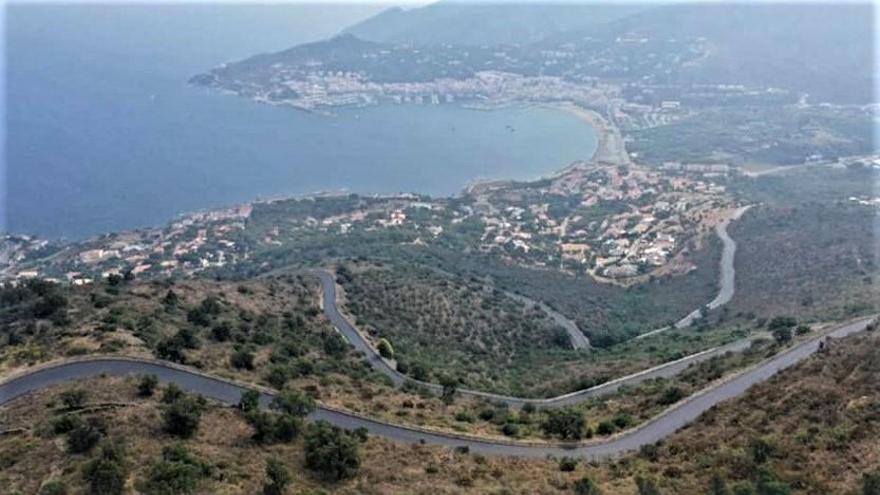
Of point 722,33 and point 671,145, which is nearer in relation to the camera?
point 671,145

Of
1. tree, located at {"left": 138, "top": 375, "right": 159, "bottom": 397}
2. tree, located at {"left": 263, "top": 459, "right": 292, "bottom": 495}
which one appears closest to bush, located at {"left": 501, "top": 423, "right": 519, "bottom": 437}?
tree, located at {"left": 263, "top": 459, "right": 292, "bottom": 495}

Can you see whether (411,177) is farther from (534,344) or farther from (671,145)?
(534,344)

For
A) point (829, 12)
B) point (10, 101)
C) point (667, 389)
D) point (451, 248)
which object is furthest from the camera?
point (829, 12)

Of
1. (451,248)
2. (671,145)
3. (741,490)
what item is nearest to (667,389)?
(741,490)

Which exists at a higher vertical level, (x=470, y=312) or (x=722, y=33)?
(x=722, y=33)

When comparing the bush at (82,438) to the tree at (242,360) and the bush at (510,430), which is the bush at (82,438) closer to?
the tree at (242,360)

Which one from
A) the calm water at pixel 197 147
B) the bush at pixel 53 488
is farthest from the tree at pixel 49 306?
the calm water at pixel 197 147
